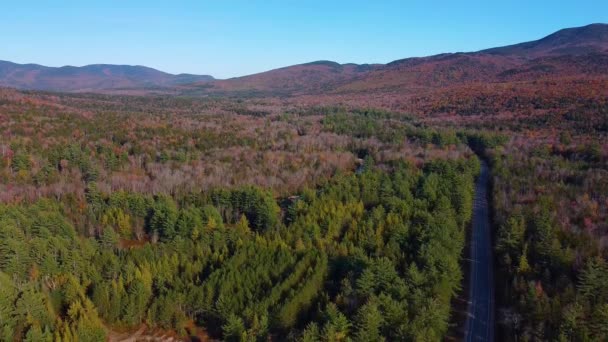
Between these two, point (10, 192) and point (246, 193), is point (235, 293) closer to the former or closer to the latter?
point (246, 193)

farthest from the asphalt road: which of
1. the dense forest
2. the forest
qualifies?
the dense forest

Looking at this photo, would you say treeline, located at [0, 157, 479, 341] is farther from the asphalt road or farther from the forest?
the asphalt road

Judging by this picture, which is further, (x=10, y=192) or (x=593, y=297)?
(x=10, y=192)

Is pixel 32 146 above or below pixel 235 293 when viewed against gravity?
above

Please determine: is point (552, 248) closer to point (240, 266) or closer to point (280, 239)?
point (280, 239)

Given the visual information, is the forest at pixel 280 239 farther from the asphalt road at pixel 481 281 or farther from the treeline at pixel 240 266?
the asphalt road at pixel 481 281

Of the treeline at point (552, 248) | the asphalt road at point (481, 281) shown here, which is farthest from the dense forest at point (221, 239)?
the treeline at point (552, 248)

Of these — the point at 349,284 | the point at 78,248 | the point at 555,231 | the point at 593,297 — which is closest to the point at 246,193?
the point at 78,248
